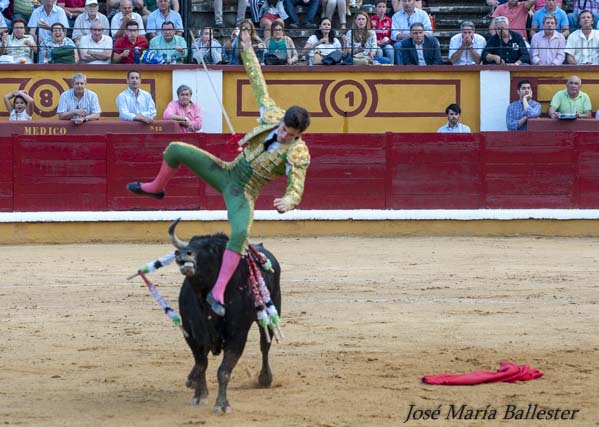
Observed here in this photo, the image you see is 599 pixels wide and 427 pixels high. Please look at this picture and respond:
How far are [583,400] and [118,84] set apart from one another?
8.40 metres

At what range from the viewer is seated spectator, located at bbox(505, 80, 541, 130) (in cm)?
1305

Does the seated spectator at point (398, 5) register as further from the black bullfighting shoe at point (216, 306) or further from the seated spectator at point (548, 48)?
the black bullfighting shoe at point (216, 306)

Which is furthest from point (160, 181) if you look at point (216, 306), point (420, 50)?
point (420, 50)

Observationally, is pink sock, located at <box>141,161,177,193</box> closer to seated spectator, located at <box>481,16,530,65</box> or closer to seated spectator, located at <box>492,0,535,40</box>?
seated spectator, located at <box>481,16,530,65</box>

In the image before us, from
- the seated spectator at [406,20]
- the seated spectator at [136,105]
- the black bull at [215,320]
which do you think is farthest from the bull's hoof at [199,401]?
the seated spectator at [406,20]

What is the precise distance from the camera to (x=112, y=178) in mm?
12500

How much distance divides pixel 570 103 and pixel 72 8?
5410 mm

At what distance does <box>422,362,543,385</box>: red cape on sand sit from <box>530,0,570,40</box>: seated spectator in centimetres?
776

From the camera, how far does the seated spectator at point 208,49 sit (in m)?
12.9

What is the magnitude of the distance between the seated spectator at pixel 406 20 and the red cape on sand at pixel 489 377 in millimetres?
7711

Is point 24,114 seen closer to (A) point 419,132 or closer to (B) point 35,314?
(A) point 419,132

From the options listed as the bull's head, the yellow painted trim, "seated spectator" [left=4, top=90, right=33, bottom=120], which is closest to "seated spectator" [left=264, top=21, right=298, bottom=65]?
the yellow painted trim

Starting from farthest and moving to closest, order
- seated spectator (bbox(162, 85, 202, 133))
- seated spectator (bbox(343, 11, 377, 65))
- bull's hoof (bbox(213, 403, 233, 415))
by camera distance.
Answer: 1. seated spectator (bbox(343, 11, 377, 65))
2. seated spectator (bbox(162, 85, 202, 133))
3. bull's hoof (bbox(213, 403, 233, 415))

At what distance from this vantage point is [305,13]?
544 inches
